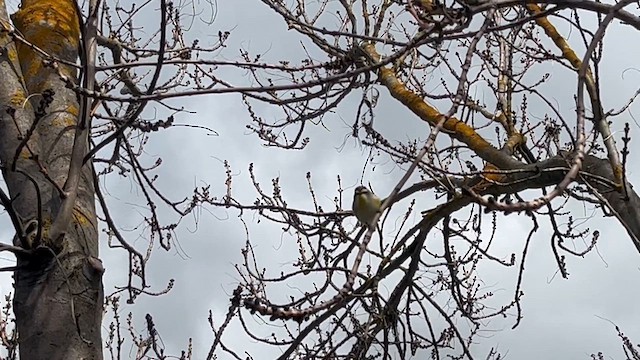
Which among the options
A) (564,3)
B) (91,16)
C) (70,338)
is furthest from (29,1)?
(564,3)

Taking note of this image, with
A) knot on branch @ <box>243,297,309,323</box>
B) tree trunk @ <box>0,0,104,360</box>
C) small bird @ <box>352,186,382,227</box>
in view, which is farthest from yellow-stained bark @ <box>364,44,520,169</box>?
knot on branch @ <box>243,297,309,323</box>

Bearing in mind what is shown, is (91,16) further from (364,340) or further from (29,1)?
(364,340)

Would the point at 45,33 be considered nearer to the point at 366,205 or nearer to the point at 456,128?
the point at 366,205

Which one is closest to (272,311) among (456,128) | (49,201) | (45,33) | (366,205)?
(366,205)

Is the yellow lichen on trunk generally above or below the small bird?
above

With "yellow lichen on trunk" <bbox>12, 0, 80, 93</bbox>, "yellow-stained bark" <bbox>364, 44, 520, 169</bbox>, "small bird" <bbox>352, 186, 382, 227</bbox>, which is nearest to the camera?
"small bird" <bbox>352, 186, 382, 227</bbox>

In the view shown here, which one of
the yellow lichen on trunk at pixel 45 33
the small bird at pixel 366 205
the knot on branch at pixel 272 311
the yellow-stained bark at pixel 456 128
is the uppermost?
the yellow-stained bark at pixel 456 128

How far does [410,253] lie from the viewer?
2830 mm

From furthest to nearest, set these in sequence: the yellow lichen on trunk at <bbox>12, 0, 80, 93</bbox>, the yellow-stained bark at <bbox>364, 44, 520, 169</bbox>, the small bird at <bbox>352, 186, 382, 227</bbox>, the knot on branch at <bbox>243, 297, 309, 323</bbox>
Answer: the yellow-stained bark at <bbox>364, 44, 520, 169</bbox>, the yellow lichen on trunk at <bbox>12, 0, 80, 93</bbox>, the small bird at <bbox>352, 186, 382, 227</bbox>, the knot on branch at <bbox>243, 297, 309, 323</bbox>

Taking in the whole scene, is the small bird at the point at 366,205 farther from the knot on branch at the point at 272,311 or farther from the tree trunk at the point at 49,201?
the tree trunk at the point at 49,201

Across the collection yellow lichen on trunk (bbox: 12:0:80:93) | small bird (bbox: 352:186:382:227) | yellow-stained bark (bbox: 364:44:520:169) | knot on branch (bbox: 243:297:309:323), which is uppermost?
yellow-stained bark (bbox: 364:44:520:169)

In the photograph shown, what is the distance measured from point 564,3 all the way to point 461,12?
32 centimetres

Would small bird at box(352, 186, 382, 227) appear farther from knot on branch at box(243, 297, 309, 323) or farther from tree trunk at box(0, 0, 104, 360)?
tree trunk at box(0, 0, 104, 360)

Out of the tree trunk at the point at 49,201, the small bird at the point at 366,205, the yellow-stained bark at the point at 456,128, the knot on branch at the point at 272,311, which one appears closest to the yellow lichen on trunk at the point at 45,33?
the tree trunk at the point at 49,201
